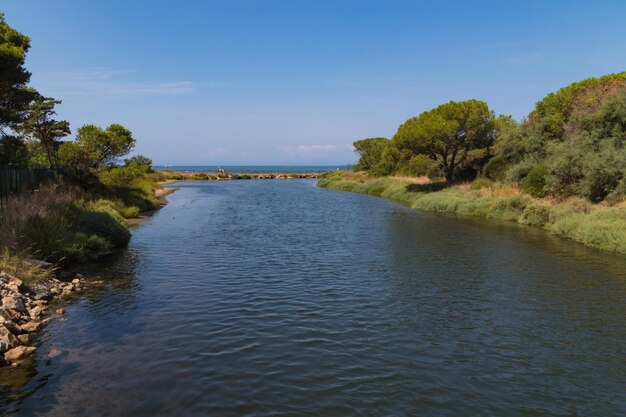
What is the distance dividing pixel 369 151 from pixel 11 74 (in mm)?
84075

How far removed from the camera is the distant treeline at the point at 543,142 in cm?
2844

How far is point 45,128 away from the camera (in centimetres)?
3619

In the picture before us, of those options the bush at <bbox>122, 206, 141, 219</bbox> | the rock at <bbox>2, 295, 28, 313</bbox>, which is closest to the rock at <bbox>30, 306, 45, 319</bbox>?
the rock at <bbox>2, 295, 28, 313</bbox>

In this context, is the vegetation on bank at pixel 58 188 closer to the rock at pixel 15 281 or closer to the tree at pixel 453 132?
the rock at pixel 15 281

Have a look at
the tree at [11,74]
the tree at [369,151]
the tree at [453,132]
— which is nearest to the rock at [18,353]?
the tree at [11,74]

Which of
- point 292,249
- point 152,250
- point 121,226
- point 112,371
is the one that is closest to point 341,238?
point 292,249

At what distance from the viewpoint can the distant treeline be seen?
28438 mm

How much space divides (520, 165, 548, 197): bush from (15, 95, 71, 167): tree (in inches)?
1362

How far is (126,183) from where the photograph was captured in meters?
38.4

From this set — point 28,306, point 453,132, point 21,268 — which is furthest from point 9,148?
point 453,132

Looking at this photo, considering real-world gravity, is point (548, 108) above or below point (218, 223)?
above

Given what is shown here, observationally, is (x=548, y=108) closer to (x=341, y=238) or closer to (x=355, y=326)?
(x=341, y=238)

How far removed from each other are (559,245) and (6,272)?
22.9 m

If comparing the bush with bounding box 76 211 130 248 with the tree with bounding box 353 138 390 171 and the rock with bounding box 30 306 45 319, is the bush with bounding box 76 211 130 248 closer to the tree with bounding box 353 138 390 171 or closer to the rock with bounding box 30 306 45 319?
the rock with bounding box 30 306 45 319
